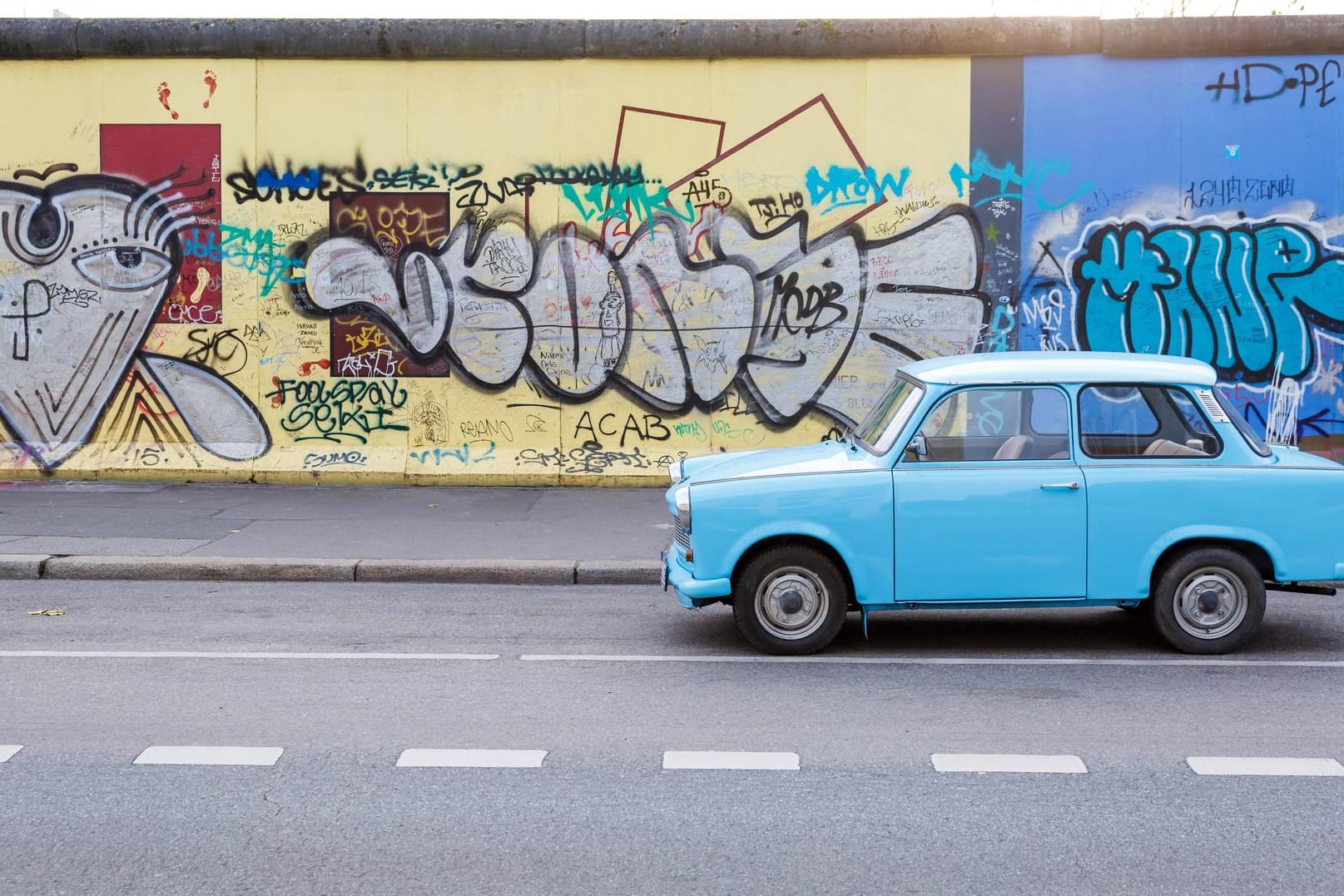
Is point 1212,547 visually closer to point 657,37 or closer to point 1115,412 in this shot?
point 1115,412

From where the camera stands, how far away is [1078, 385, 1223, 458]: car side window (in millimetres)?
7453

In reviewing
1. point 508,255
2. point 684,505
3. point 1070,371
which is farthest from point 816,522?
→ point 508,255

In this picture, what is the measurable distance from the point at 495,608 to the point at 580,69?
682 cm

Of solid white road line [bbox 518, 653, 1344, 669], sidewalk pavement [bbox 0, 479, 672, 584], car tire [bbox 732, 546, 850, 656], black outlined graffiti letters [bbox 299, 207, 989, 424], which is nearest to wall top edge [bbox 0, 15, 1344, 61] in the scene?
black outlined graffiti letters [bbox 299, 207, 989, 424]

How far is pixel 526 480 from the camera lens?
1388cm

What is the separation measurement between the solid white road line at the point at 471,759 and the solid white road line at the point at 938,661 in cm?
172

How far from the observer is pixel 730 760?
5.61 m

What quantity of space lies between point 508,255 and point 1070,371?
24.6ft

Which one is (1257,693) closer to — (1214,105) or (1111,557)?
(1111,557)

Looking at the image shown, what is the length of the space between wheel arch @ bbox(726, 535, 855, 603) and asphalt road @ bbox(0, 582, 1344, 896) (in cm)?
46

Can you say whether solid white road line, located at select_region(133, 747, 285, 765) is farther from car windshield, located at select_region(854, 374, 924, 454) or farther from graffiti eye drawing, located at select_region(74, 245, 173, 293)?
graffiti eye drawing, located at select_region(74, 245, 173, 293)

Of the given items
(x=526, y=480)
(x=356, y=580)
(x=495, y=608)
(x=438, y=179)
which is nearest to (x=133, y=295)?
(x=438, y=179)

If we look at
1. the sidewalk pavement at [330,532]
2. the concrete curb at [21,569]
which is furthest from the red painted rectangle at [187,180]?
the concrete curb at [21,569]

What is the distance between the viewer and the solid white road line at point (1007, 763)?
Answer: 216 inches
